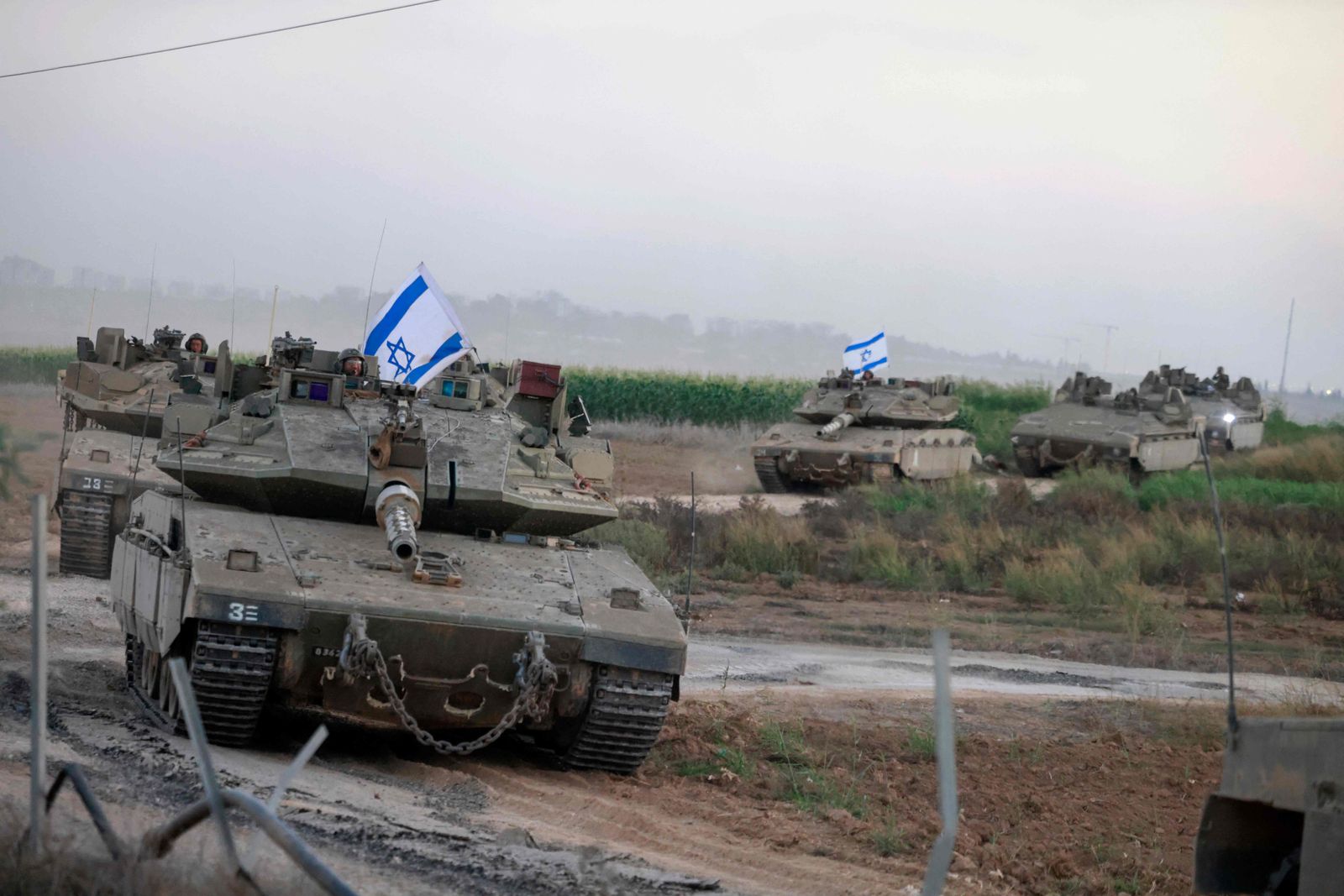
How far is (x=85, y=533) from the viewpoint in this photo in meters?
14.0

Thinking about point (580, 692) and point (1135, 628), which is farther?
point (1135, 628)

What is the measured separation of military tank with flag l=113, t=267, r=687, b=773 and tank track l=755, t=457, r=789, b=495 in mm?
15508

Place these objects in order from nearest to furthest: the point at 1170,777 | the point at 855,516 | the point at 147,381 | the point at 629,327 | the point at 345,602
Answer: the point at 345,602
the point at 1170,777
the point at 147,381
the point at 855,516
the point at 629,327

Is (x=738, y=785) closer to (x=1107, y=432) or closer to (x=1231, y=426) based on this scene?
(x=1107, y=432)

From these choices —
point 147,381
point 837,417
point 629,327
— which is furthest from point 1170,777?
point 629,327

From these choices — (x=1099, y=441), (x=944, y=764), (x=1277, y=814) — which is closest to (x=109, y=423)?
(x=1277, y=814)

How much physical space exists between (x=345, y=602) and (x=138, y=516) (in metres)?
3.03

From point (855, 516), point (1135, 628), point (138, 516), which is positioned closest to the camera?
point (138, 516)

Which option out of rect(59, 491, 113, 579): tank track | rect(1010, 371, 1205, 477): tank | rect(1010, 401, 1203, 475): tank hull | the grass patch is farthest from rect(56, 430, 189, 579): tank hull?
rect(1010, 401, 1203, 475): tank hull

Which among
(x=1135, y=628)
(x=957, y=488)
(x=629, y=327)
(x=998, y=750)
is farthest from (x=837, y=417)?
(x=629, y=327)

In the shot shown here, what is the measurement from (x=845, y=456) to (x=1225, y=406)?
10904 mm

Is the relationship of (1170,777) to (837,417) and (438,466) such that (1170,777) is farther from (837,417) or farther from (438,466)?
(837,417)

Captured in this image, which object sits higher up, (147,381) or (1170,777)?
(147,381)

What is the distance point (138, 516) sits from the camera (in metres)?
10.0
